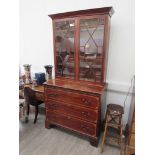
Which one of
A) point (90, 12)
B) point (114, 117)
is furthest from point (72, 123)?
point (90, 12)

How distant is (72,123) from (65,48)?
1.22 m

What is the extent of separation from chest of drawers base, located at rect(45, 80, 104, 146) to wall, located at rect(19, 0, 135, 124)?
1.95 feet

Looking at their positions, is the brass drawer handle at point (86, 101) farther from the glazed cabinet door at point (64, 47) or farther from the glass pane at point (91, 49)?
the glazed cabinet door at point (64, 47)

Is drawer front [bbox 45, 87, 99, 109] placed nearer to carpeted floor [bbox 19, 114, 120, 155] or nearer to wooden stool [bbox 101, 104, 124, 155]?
wooden stool [bbox 101, 104, 124, 155]

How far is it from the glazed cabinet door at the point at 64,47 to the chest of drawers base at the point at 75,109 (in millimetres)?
351

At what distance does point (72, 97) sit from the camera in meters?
1.96

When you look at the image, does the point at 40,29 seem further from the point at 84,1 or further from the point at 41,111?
the point at 41,111

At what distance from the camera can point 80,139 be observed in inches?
→ 84.0

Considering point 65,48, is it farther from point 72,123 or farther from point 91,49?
point 72,123

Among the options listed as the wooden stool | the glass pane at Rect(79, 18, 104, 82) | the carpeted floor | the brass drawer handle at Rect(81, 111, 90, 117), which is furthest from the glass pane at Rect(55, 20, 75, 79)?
the carpeted floor

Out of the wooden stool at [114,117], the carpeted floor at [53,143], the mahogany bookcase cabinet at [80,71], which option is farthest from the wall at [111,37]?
the carpeted floor at [53,143]
